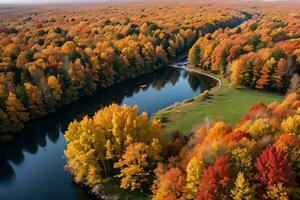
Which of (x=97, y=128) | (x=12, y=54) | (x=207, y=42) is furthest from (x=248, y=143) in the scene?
(x=207, y=42)

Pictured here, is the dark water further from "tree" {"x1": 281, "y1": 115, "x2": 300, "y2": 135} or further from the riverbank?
"tree" {"x1": 281, "y1": 115, "x2": 300, "y2": 135}

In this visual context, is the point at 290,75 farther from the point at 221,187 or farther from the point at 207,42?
the point at 221,187

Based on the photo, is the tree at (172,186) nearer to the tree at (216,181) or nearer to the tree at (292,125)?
the tree at (216,181)

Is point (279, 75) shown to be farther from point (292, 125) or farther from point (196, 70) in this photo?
point (292, 125)

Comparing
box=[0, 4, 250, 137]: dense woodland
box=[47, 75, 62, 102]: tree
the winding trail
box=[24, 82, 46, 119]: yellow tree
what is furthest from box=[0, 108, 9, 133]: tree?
the winding trail

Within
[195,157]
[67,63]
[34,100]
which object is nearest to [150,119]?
[34,100]
